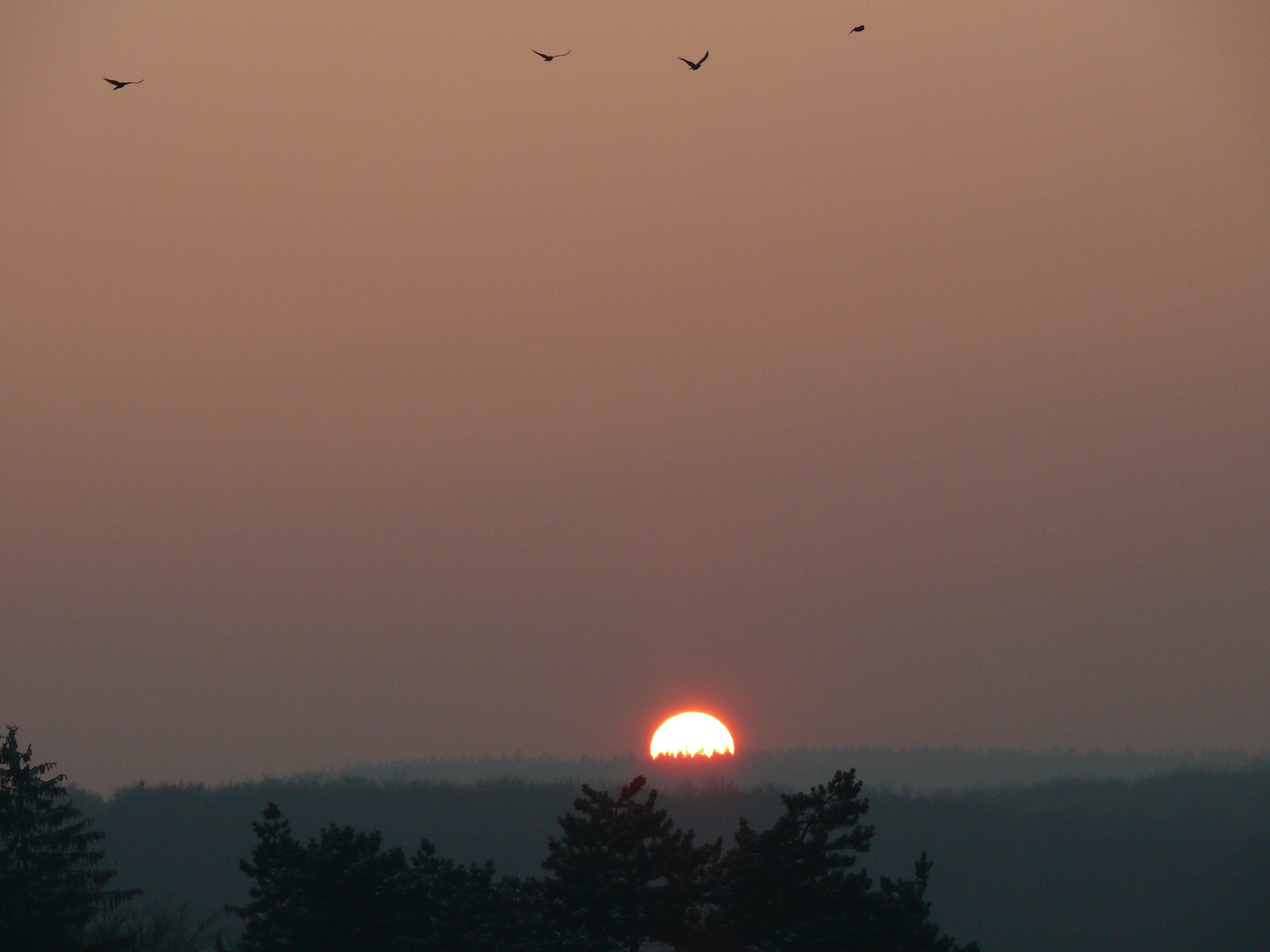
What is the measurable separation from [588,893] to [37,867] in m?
16.7

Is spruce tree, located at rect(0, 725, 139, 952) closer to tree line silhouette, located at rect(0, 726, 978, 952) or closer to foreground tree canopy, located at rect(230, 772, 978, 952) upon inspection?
tree line silhouette, located at rect(0, 726, 978, 952)

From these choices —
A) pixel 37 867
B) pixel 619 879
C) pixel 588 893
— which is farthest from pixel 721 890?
pixel 37 867

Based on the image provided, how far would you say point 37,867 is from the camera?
3969cm

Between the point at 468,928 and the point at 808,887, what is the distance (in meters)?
10.1

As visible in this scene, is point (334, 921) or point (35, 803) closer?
point (334, 921)

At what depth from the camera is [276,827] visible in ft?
128

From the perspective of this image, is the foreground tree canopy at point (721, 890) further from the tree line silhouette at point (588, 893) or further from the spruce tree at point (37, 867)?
the spruce tree at point (37, 867)

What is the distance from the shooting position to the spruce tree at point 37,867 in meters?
38.2

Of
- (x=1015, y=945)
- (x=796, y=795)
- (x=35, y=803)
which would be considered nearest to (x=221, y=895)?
(x=1015, y=945)

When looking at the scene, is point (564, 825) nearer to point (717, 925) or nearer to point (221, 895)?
point (717, 925)

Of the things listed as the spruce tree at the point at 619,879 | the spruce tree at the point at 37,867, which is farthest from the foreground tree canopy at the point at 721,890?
the spruce tree at the point at 37,867

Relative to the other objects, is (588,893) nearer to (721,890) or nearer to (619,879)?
(619,879)

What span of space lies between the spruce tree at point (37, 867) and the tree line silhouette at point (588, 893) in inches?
2.2

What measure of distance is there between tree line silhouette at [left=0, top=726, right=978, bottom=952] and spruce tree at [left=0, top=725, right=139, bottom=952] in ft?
0.18
